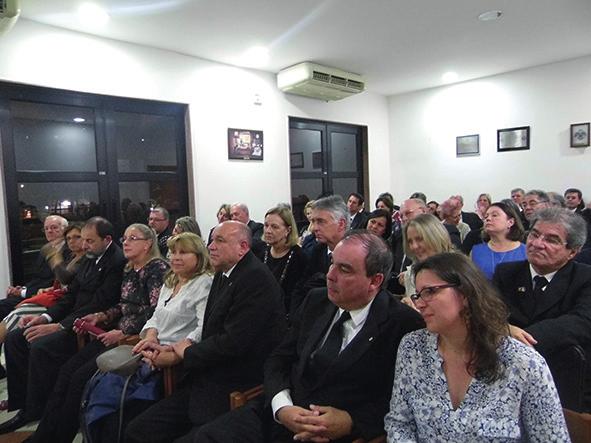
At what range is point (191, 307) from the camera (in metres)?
2.29

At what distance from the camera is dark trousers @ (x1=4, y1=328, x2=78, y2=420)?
263cm

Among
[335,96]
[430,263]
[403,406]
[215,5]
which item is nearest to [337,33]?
[215,5]

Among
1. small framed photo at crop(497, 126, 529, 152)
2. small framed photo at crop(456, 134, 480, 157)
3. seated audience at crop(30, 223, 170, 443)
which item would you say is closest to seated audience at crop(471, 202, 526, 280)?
seated audience at crop(30, 223, 170, 443)

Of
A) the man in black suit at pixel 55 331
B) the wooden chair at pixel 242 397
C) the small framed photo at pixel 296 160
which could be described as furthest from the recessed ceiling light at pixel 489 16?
the wooden chair at pixel 242 397

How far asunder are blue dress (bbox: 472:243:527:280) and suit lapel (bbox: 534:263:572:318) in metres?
0.88

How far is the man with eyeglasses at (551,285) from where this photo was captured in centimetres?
155

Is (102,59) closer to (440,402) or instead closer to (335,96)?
(335,96)

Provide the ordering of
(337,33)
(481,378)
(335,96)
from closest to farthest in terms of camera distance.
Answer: (481,378)
(337,33)
(335,96)

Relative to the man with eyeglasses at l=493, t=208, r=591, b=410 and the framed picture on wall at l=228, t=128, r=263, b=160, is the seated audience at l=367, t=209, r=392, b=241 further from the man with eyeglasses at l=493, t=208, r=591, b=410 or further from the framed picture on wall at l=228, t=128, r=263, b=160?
the framed picture on wall at l=228, t=128, r=263, b=160

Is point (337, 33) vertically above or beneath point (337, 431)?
above

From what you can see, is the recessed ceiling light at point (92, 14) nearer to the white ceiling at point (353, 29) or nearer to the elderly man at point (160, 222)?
the white ceiling at point (353, 29)

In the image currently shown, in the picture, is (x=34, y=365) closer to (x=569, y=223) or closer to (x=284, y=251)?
(x=284, y=251)

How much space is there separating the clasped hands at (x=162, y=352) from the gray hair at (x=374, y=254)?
1024mm

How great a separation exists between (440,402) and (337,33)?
12.9 feet
